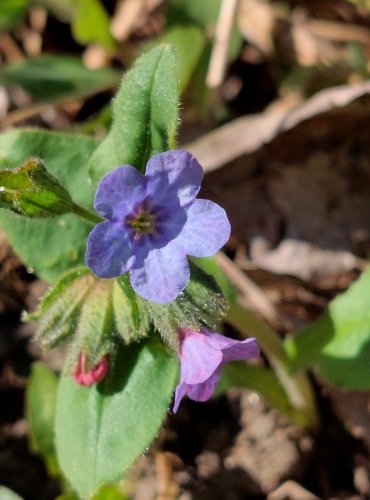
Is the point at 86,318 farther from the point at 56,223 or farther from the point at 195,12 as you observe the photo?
the point at 195,12

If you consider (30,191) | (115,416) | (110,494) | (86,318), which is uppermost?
(30,191)

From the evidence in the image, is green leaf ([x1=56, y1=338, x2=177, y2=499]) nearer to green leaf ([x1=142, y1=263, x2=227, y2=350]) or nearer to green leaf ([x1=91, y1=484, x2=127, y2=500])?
green leaf ([x1=142, y1=263, x2=227, y2=350])

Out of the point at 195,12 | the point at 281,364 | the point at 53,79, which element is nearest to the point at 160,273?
the point at 281,364

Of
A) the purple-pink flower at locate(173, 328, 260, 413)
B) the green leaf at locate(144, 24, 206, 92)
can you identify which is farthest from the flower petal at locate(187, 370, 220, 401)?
the green leaf at locate(144, 24, 206, 92)

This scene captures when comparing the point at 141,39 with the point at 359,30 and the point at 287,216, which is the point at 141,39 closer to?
→ the point at 359,30

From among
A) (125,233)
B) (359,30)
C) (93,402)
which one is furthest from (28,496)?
(359,30)

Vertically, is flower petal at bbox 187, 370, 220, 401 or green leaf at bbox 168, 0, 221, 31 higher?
green leaf at bbox 168, 0, 221, 31

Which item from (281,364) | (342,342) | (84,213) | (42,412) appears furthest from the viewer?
(42,412)
